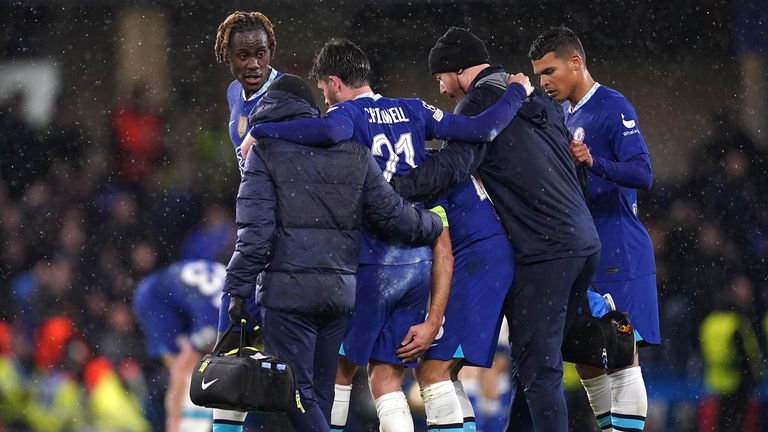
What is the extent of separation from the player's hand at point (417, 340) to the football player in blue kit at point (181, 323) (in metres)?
2.59

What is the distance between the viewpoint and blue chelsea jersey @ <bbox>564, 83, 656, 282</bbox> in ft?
15.2

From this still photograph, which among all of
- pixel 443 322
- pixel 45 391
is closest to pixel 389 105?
pixel 443 322

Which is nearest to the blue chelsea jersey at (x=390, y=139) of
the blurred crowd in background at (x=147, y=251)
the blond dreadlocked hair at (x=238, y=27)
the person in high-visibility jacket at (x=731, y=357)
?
the blond dreadlocked hair at (x=238, y=27)

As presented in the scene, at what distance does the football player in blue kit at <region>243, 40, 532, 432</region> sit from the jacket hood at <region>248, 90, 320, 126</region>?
15 cm

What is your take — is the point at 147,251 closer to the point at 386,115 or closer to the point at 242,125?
the point at 242,125

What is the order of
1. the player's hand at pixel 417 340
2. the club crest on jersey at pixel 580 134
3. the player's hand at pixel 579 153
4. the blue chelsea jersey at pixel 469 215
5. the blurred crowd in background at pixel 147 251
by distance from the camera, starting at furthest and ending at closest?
the blurred crowd in background at pixel 147 251 → the club crest on jersey at pixel 580 134 → the player's hand at pixel 579 153 → the blue chelsea jersey at pixel 469 215 → the player's hand at pixel 417 340

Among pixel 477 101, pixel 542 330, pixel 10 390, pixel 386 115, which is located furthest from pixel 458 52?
pixel 10 390

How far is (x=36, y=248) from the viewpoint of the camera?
766cm

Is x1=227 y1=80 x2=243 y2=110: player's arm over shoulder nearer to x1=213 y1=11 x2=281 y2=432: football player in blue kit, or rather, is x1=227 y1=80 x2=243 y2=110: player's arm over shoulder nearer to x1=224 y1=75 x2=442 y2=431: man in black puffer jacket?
x1=213 y1=11 x2=281 y2=432: football player in blue kit

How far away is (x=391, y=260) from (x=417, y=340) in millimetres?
281

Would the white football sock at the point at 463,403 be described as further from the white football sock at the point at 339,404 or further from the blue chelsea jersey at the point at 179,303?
the blue chelsea jersey at the point at 179,303

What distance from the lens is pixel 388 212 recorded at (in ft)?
12.9

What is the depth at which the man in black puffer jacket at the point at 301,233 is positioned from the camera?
377 centimetres

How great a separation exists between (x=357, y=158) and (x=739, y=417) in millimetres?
4290
